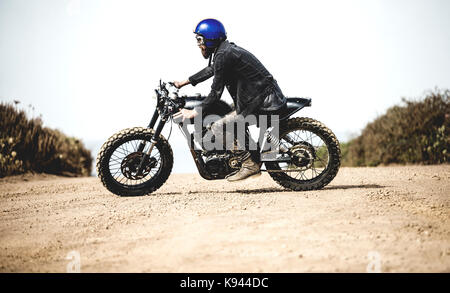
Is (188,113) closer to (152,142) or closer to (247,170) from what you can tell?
(152,142)

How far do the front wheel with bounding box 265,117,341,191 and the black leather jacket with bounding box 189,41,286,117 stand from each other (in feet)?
1.54

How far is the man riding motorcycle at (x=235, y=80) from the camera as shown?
19.4 ft

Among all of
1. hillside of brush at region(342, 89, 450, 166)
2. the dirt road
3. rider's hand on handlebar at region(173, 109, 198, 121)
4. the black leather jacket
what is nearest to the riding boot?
the dirt road

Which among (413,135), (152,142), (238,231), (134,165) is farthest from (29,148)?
(413,135)

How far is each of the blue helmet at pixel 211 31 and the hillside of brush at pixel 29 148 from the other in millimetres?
6427

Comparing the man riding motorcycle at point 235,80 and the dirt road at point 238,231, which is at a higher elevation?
the man riding motorcycle at point 235,80

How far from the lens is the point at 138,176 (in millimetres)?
6469

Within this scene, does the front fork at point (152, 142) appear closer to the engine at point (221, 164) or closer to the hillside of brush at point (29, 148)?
the engine at point (221, 164)

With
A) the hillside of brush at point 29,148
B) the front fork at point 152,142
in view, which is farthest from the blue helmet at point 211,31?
the hillside of brush at point 29,148
